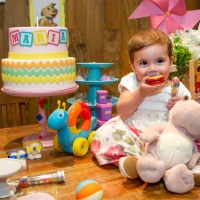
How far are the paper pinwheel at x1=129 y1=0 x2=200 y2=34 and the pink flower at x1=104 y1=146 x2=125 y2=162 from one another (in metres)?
0.55

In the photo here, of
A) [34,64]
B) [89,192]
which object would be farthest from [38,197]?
[34,64]

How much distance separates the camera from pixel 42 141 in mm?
1238

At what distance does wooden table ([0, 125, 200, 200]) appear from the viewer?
0.84 m

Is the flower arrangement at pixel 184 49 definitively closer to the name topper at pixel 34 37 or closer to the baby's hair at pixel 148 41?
the baby's hair at pixel 148 41

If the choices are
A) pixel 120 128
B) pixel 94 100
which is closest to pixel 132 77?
pixel 120 128

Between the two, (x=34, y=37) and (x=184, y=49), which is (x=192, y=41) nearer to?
(x=184, y=49)

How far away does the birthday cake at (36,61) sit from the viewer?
111 cm

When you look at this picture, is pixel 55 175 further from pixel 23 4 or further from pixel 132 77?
pixel 23 4

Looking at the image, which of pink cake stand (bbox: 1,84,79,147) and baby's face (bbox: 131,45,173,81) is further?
pink cake stand (bbox: 1,84,79,147)

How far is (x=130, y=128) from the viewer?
42.9 inches

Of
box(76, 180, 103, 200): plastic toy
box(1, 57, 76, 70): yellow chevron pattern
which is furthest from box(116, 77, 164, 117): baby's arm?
box(76, 180, 103, 200): plastic toy

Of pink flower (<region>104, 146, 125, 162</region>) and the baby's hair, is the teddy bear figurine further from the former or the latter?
the baby's hair

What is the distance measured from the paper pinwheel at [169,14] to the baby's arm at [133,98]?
35 cm

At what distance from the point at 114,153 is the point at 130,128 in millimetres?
120
